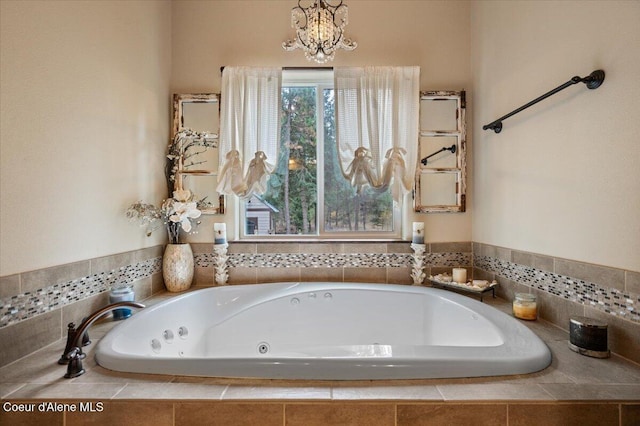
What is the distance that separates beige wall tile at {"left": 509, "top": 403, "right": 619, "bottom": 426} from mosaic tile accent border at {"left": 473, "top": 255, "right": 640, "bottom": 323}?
0.45 meters

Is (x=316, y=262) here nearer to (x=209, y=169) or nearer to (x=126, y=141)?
(x=209, y=169)

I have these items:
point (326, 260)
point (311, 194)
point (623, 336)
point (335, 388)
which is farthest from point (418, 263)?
point (335, 388)

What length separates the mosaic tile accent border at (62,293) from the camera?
42.1 inches

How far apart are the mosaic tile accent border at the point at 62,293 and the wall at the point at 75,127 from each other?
0.10 meters

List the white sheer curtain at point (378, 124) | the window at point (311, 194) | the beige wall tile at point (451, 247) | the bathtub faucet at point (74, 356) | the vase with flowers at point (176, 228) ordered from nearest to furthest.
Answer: the bathtub faucet at point (74, 356) → the vase with flowers at point (176, 228) → the white sheer curtain at point (378, 124) → the beige wall tile at point (451, 247) → the window at point (311, 194)

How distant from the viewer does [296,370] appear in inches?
36.0

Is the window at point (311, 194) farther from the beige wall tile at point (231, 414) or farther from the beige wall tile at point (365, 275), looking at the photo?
the beige wall tile at point (231, 414)

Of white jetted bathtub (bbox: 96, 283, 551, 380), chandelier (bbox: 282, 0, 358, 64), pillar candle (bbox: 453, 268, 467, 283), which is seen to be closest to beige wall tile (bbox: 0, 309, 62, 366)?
white jetted bathtub (bbox: 96, 283, 551, 380)

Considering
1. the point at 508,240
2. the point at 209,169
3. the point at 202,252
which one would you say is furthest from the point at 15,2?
the point at 508,240

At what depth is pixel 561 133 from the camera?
1358 millimetres

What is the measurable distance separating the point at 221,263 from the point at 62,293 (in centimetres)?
90

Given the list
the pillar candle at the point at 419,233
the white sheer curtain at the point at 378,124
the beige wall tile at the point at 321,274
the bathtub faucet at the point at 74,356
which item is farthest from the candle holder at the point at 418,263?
the bathtub faucet at the point at 74,356

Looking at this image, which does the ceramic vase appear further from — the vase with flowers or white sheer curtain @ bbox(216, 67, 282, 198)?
white sheer curtain @ bbox(216, 67, 282, 198)

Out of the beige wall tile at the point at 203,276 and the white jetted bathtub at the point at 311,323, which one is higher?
the beige wall tile at the point at 203,276
